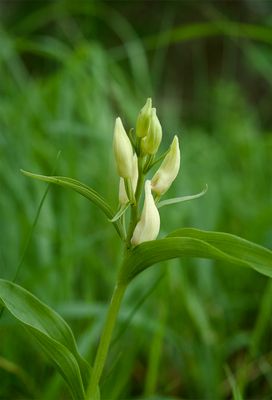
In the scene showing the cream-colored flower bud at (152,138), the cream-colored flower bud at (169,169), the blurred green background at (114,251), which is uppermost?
the cream-colored flower bud at (152,138)

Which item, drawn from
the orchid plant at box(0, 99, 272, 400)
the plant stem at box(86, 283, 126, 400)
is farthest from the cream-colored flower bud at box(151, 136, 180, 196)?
the plant stem at box(86, 283, 126, 400)

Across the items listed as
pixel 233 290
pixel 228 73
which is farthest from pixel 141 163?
pixel 228 73

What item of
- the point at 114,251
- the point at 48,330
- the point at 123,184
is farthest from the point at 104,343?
the point at 114,251

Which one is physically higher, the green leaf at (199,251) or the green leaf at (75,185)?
the green leaf at (75,185)

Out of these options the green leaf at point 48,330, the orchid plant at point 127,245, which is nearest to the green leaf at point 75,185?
the orchid plant at point 127,245

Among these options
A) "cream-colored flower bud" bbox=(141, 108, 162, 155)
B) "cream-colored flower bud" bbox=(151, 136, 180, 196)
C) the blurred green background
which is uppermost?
"cream-colored flower bud" bbox=(141, 108, 162, 155)

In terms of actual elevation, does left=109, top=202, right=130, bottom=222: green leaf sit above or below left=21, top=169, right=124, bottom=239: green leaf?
below

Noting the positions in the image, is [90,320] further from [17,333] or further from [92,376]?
[92,376]

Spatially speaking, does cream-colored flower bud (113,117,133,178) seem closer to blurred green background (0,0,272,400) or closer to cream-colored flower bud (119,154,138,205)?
cream-colored flower bud (119,154,138,205)

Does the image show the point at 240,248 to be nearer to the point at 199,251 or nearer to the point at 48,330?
the point at 199,251

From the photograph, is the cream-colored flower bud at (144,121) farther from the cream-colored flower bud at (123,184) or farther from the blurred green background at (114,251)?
the blurred green background at (114,251)
